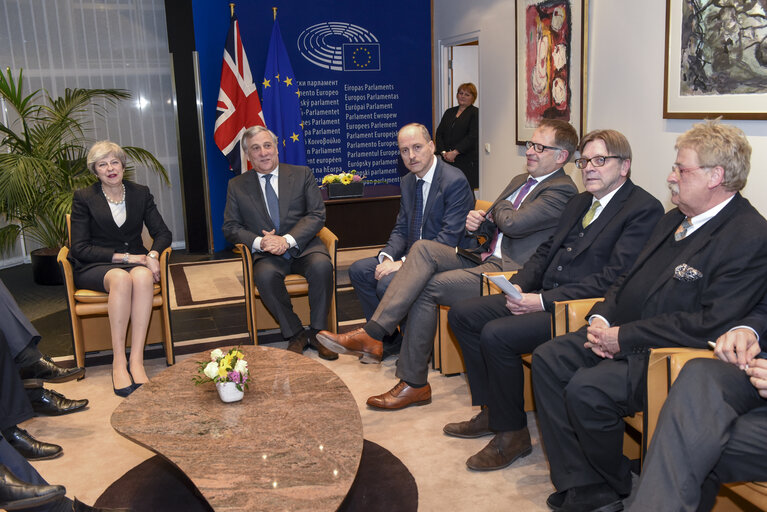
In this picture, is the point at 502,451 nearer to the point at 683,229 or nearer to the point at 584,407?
the point at 584,407

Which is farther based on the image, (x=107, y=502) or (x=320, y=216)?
(x=320, y=216)

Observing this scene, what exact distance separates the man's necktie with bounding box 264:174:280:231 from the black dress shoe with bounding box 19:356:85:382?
1.53 metres

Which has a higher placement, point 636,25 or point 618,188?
point 636,25

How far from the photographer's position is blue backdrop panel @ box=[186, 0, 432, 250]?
7160 mm

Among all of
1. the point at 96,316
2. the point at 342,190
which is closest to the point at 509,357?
the point at 96,316

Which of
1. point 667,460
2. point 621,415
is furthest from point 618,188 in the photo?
point 667,460

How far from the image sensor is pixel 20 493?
221 centimetres

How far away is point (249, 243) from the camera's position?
4.24 meters

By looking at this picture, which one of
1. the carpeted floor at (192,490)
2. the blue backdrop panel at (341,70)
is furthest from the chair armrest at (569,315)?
the blue backdrop panel at (341,70)

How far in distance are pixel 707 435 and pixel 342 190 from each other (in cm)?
382

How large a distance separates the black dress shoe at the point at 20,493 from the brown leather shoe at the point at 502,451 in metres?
1.59

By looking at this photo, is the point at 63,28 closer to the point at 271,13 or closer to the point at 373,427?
the point at 271,13

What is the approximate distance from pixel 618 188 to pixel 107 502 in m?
2.50

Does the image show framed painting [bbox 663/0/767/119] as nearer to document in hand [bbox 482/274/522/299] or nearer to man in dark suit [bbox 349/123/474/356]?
man in dark suit [bbox 349/123/474/356]
